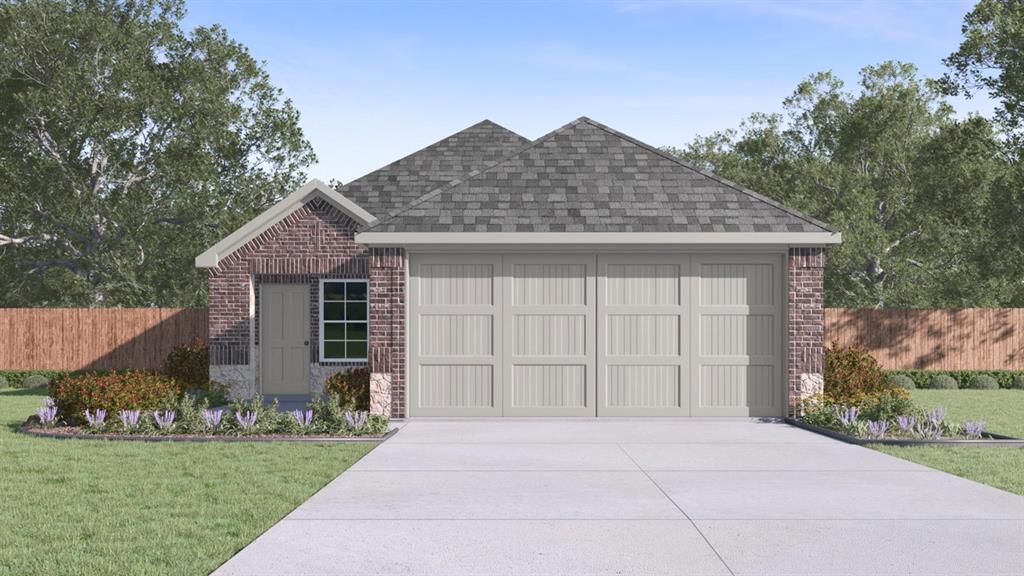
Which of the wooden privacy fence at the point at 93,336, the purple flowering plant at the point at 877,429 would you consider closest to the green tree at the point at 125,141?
the wooden privacy fence at the point at 93,336

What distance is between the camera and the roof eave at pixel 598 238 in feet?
56.0

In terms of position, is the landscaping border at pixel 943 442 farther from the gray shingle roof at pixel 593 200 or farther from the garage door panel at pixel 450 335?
the garage door panel at pixel 450 335

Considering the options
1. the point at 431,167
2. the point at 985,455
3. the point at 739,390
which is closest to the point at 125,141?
the point at 431,167

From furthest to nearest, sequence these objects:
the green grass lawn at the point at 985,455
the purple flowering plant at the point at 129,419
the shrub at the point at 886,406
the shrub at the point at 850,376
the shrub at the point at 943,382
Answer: the shrub at the point at 943,382 < the shrub at the point at 850,376 < the shrub at the point at 886,406 < the purple flowering plant at the point at 129,419 < the green grass lawn at the point at 985,455

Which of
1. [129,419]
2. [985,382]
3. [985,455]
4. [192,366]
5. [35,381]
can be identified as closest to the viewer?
[985,455]

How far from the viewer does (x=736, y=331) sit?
1766 cm

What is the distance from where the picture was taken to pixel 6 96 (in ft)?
114

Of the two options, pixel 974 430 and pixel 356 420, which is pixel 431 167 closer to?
pixel 356 420

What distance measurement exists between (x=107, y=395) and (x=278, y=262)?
594cm

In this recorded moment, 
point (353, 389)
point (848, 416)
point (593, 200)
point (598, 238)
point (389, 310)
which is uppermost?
point (593, 200)

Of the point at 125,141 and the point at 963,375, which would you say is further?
the point at 125,141

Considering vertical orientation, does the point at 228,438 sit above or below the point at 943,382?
above

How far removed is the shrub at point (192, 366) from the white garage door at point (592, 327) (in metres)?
6.70

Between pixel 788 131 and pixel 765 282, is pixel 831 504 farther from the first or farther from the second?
pixel 788 131
